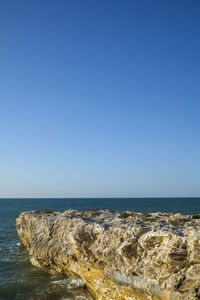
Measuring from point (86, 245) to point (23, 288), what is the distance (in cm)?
→ 451

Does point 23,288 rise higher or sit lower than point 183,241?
lower

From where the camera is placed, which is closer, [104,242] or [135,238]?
[135,238]

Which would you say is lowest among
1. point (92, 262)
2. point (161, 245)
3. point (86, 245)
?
point (92, 262)

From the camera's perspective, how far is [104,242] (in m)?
11.1

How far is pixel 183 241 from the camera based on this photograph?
8.37m

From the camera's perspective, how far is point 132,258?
31.8ft

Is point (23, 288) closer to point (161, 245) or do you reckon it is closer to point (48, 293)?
point (48, 293)

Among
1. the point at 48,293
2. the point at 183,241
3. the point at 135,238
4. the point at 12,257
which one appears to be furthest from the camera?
A: the point at 12,257

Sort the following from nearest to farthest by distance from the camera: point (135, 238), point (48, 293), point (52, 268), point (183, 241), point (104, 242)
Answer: point (183, 241)
point (135, 238)
point (104, 242)
point (48, 293)
point (52, 268)

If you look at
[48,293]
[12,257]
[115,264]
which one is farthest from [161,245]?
[12,257]

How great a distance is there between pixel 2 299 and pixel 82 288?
4065 millimetres

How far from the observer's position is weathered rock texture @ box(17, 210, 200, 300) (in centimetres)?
816

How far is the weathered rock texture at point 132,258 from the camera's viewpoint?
8156 mm

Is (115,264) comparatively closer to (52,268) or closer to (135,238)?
(135,238)
